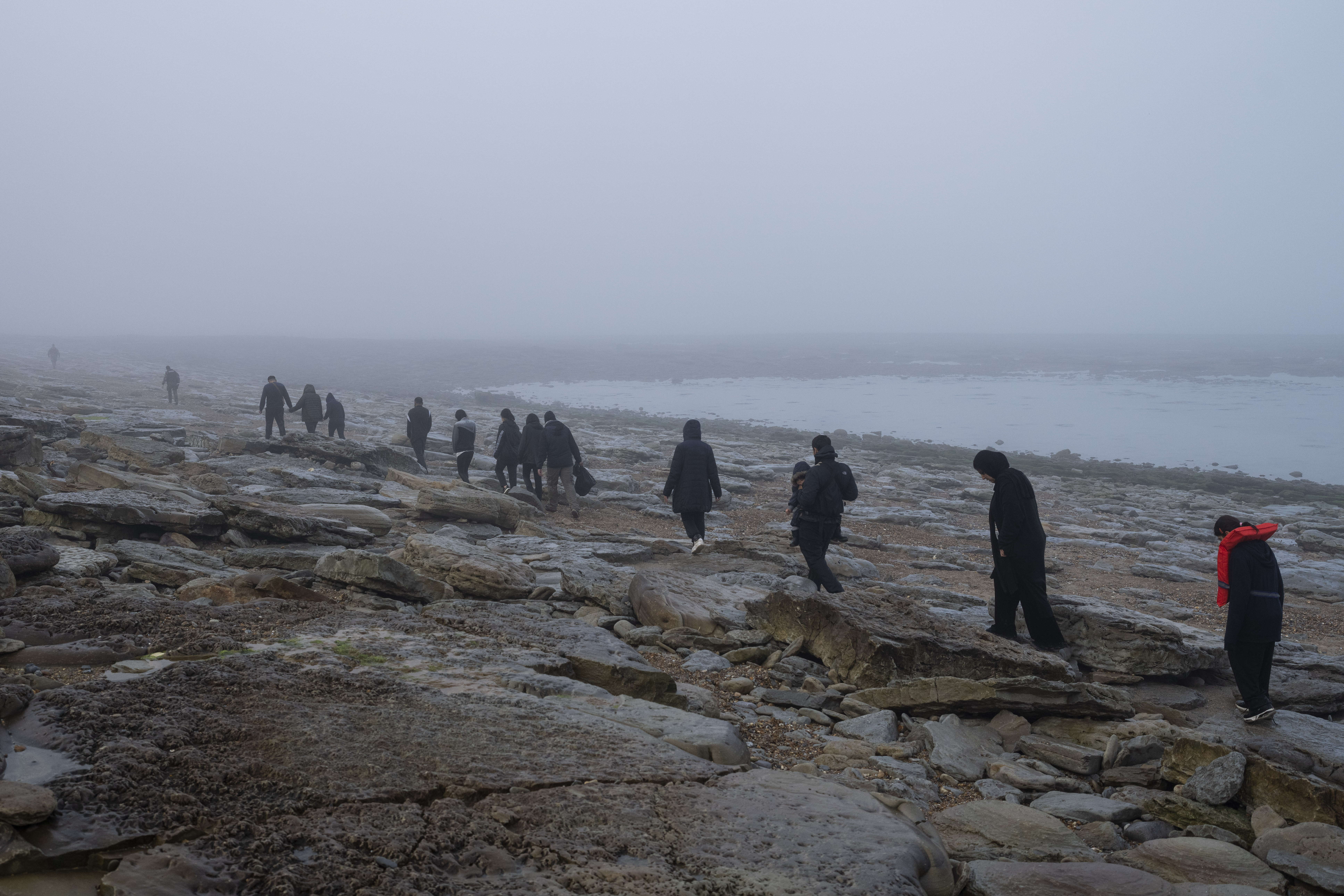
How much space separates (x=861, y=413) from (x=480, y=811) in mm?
49611

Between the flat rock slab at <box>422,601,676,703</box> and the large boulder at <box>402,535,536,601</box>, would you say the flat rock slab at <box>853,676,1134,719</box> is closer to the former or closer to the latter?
the flat rock slab at <box>422,601,676,703</box>

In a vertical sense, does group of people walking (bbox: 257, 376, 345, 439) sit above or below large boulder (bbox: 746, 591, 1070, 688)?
above

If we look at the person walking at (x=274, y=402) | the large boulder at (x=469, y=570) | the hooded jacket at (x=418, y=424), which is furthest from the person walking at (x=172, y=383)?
the large boulder at (x=469, y=570)

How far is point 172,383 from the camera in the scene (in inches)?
1182

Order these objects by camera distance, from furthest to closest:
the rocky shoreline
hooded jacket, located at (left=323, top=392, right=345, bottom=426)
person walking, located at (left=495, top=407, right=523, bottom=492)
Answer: hooded jacket, located at (left=323, top=392, right=345, bottom=426)
person walking, located at (left=495, top=407, right=523, bottom=492)
the rocky shoreline

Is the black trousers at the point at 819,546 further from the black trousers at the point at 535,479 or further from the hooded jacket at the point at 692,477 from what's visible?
the black trousers at the point at 535,479

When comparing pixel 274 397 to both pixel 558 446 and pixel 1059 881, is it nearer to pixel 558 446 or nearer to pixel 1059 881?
pixel 558 446

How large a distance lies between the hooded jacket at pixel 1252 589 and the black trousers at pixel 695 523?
20.0 feet

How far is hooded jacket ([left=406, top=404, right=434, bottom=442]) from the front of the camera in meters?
18.1

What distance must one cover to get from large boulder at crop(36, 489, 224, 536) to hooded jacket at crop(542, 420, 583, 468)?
6.37 m

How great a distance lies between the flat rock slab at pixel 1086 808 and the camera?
441 centimetres

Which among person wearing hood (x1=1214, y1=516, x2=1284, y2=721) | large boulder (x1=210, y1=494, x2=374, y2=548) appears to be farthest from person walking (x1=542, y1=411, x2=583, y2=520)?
person wearing hood (x1=1214, y1=516, x2=1284, y2=721)

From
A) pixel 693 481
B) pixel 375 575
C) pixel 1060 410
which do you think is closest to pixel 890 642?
pixel 375 575

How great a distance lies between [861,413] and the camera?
5091 cm
